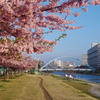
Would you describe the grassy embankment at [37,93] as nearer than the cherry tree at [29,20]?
No

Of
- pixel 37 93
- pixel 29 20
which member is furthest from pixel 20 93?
pixel 29 20

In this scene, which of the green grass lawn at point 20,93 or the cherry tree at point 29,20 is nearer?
the cherry tree at point 29,20

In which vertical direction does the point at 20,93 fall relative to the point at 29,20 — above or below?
Answer: below

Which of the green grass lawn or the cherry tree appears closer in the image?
the cherry tree

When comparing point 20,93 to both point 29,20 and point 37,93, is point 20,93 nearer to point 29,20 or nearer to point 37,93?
point 37,93

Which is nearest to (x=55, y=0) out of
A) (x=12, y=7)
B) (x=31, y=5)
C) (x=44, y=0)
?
(x=44, y=0)

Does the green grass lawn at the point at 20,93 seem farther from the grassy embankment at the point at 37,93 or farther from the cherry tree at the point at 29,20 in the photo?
the cherry tree at the point at 29,20

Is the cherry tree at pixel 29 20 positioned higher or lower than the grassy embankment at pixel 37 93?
higher

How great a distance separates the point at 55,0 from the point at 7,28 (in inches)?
104

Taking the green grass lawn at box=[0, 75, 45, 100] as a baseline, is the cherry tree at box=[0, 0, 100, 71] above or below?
above

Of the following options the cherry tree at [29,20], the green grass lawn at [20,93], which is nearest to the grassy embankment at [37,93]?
the green grass lawn at [20,93]

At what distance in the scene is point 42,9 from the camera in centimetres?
830

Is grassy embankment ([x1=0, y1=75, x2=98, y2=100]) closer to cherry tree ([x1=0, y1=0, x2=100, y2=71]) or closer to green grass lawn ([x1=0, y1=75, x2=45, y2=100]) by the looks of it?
green grass lawn ([x1=0, y1=75, x2=45, y2=100])

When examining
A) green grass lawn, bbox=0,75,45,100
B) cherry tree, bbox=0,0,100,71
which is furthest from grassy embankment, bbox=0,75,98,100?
cherry tree, bbox=0,0,100,71
